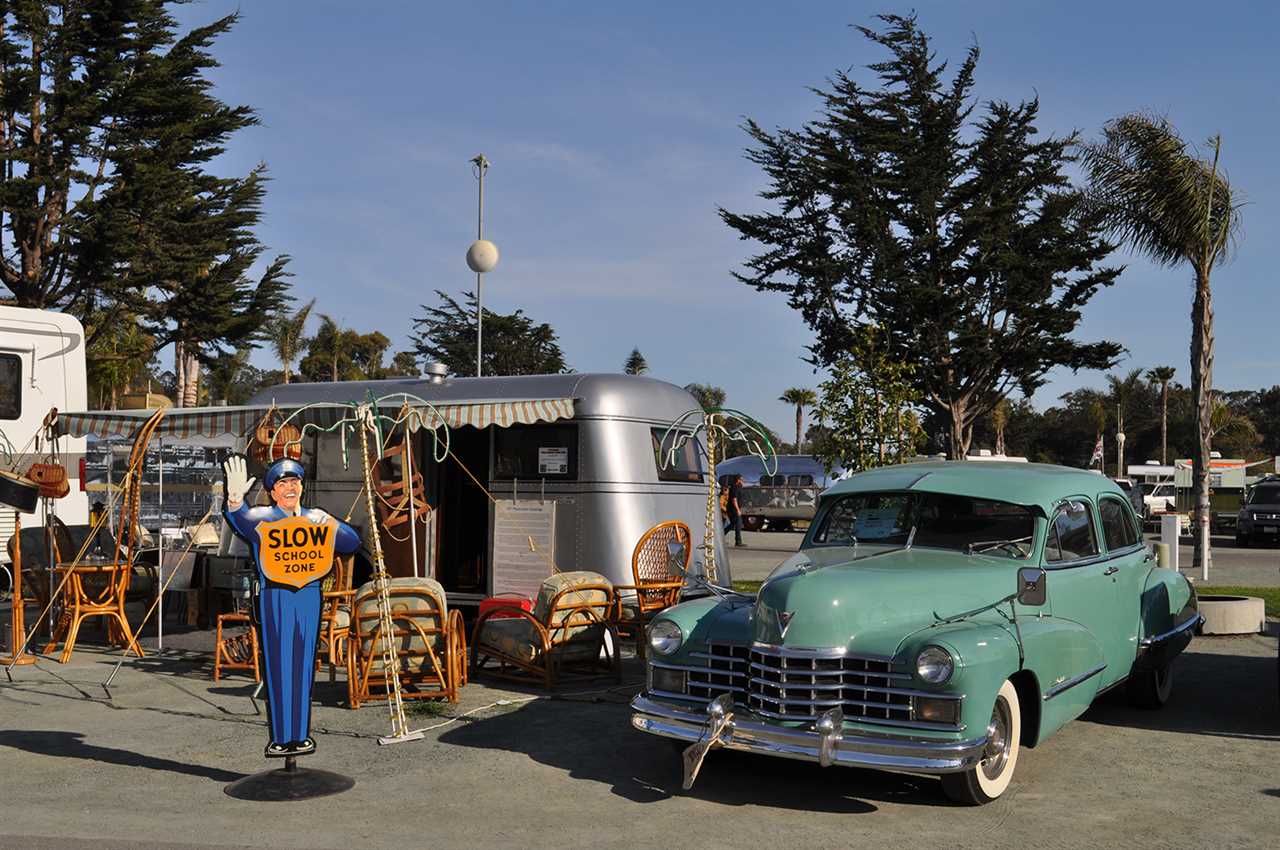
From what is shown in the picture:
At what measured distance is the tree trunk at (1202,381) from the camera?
17562mm

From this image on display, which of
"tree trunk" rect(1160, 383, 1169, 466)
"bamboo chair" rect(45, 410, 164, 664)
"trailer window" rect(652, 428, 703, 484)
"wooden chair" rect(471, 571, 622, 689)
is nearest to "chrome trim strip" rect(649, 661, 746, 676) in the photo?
"wooden chair" rect(471, 571, 622, 689)

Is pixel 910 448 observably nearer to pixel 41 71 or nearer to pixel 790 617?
pixel 790 617

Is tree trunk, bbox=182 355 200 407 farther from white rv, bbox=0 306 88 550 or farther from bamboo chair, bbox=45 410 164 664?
bamboo chair, bbox=45 410 164 664

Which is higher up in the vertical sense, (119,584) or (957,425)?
(957,425)

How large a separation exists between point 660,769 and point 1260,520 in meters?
26.1

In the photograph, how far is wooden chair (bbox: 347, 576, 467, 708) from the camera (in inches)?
351

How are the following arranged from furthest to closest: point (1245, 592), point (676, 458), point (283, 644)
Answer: point (1245, 592) < point (676, 458) < point (283, 644)

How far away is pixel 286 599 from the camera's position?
6.70 meters

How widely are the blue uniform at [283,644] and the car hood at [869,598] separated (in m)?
2.53

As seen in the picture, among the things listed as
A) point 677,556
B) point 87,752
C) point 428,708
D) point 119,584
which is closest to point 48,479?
point 119,584

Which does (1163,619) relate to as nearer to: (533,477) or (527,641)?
(527,641)

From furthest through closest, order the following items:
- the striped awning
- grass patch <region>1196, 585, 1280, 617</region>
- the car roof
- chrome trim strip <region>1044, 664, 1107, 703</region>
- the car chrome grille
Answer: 1. grass patch <region>1196, 585, 1280, 617</region>
2. the striped awning
3. the car roof
4. chrome trim strip <region>1044, 664, 1107, 703</region>
5. the car chrome grille

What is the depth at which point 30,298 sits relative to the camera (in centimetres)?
2778

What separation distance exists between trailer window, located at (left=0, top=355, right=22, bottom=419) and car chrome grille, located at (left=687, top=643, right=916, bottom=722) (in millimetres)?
10826
